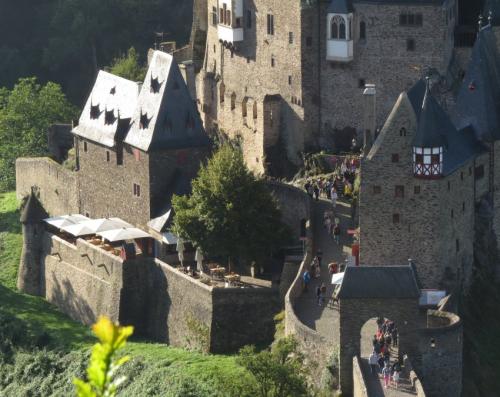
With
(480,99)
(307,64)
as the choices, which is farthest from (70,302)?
(480,99)

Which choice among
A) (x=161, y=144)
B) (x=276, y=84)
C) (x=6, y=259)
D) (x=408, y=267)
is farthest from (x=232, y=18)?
(x=408, y=267)

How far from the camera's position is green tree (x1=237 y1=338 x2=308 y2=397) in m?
40.3

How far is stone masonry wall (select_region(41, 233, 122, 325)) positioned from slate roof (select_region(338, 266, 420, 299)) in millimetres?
14651

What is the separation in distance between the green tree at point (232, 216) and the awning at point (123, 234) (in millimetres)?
3550

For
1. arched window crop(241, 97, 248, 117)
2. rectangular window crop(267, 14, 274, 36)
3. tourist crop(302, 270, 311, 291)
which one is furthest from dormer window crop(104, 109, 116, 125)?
tourist crop(302, 270, 311, 291)

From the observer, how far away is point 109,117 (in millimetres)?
57156

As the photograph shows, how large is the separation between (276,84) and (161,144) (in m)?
8.05

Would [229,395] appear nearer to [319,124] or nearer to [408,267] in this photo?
[408,267]

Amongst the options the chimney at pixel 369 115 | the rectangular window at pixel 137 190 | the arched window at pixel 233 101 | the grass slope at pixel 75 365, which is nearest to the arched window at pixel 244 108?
the arched window at pixel 233 101

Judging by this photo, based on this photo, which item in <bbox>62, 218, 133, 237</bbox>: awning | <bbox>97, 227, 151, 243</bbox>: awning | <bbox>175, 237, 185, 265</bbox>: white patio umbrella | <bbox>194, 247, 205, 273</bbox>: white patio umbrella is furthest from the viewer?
<bbox>62, 218, 133, 237</bbox>: awning

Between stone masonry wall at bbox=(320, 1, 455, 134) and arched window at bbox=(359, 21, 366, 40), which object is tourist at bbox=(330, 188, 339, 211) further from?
arched window at bbox=(359, 21, 366, 40)

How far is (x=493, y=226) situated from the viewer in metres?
50.4

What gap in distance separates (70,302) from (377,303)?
20026 millimetres

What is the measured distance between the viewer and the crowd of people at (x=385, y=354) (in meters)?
39.1
